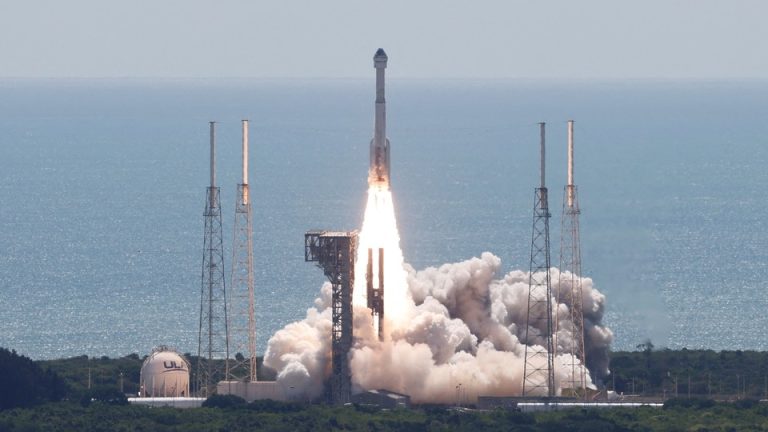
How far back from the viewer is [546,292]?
110 m

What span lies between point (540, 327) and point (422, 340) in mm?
8031

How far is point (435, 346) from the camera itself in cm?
10481

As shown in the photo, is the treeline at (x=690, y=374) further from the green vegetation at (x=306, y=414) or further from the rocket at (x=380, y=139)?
the rocket at (x=380, y=139)

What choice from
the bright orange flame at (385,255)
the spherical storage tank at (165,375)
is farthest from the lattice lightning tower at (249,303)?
the bright orange flame at (385,255)

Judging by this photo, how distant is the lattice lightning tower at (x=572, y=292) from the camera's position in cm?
10300

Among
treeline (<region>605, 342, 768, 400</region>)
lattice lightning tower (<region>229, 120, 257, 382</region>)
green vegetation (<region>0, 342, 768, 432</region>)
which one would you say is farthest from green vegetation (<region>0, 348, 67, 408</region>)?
treeline (<region>605, 342, 768, 400</region>)

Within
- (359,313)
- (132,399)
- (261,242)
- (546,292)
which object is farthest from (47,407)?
(261,242)

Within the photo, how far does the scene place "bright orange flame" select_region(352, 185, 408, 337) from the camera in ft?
347

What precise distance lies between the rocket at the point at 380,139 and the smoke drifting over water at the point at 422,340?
0.80m

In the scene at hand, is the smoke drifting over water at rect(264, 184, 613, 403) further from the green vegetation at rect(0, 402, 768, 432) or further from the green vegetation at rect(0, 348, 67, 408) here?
the green vegetation at rect(0, 348, 67, 408)

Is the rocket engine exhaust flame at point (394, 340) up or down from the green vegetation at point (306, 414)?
up

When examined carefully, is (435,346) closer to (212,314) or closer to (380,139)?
(380,139)

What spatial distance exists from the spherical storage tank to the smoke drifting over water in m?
3.77

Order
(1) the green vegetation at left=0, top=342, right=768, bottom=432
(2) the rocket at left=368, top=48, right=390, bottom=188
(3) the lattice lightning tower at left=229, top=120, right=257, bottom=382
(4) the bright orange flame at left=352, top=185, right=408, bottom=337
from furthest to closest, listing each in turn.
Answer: (4) the bright orange flame at left=352, top=185, right=408, bottom=337 < (3) the lattice lightning tower at left=229, top=120, right=257, bottom=382 < (2) the rocket at left=368, top=48, right=390, bottom=188 < (1) the green vegetation at left=0, top=342, right=768, bottom=432
